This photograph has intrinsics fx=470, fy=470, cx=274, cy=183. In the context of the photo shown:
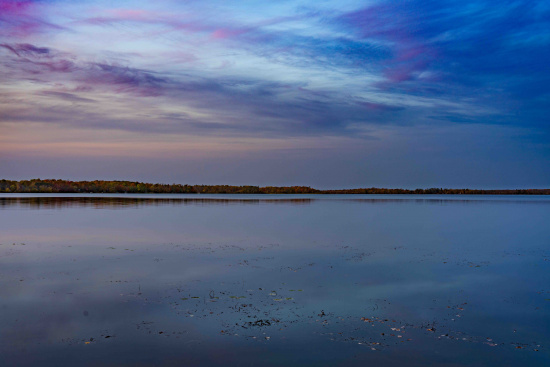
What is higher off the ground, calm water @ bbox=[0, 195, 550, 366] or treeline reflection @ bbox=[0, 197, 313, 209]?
treeline reflection @ bbox=[0, 197, 313, 209]

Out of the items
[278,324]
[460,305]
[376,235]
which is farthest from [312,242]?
[278,324]

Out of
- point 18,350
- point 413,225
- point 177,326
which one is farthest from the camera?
point 413,225

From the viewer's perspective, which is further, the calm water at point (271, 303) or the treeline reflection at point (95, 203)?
the treeline reflection at point (95, 203)

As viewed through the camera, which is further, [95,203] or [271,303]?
[95,203]

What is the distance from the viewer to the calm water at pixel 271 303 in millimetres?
6742

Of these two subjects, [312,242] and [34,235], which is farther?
[34,235]

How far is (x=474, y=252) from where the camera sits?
17.1 metres

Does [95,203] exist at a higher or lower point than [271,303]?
higher

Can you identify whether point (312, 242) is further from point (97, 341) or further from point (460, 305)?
point (97, 341)

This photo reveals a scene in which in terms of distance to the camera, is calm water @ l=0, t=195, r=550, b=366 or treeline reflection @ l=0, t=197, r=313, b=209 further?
treeline reflection @ l=0, t=197, r=313, b=209

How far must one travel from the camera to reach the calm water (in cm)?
674

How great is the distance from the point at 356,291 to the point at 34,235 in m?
16.0

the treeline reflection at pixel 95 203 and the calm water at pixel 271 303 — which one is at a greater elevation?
the treeline reflection at pixel 95 203

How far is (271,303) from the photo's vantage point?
928 cm
